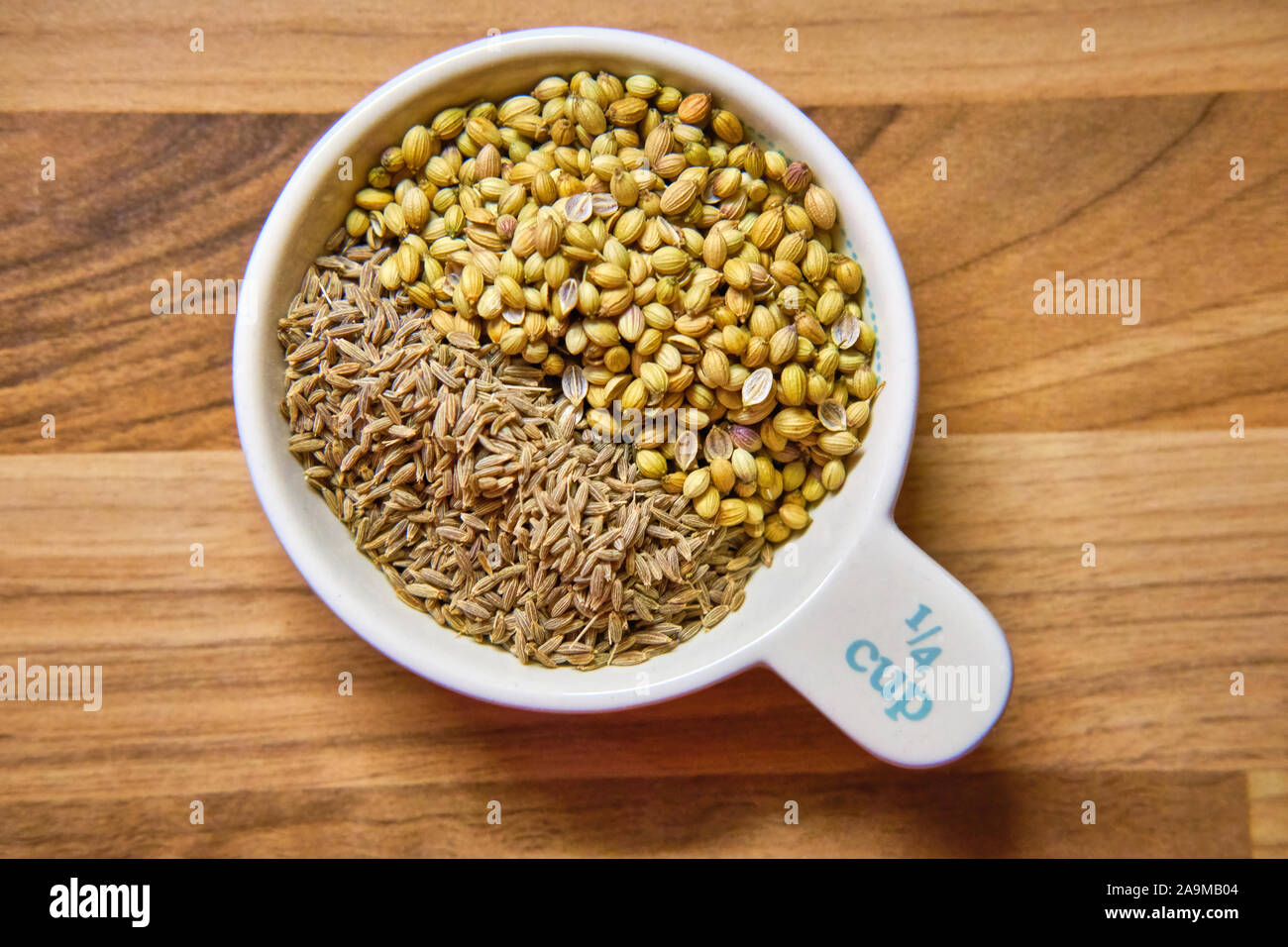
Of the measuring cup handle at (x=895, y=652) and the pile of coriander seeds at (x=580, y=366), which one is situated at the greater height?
the pile of coriander seeds at (x=580, y=366)

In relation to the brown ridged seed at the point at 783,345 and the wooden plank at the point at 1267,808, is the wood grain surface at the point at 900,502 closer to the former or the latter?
the wooden plank at the point at 1267,808

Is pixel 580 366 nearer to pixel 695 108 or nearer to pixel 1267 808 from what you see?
pixel 695 108

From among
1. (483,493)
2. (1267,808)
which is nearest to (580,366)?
(483,493)

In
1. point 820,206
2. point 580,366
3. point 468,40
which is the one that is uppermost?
point 468,40

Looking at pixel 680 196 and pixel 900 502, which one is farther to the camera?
pixel 900 502

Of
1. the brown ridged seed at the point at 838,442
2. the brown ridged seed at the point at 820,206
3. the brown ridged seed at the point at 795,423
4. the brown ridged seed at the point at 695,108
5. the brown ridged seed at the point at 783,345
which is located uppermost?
the brown ridged seed at the point at 695,108

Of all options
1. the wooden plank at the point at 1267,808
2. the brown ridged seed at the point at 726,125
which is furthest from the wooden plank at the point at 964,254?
the wooden plank at the point at 1267,808

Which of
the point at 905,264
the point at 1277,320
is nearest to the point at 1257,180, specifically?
the point at 1277,320
